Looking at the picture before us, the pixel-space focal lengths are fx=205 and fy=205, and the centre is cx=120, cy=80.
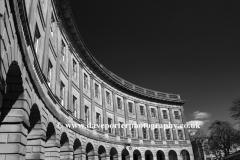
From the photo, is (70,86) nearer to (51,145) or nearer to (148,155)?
(51,145)

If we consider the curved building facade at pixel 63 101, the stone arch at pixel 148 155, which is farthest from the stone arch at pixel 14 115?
the stone arch at pixel 148 155

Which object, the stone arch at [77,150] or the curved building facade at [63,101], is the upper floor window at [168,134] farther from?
the stone arch at [77,150]

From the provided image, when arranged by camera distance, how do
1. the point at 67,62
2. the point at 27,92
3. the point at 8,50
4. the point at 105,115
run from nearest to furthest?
the point at 8,50 < the point at 27,92 < the point at 67,62 < the point at 105,115

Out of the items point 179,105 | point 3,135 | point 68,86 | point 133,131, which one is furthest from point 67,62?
point 179,105

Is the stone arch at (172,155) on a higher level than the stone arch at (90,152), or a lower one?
lower

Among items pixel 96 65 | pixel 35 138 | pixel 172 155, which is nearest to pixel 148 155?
pixel 172 155

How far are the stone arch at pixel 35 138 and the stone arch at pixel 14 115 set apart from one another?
7.02ft

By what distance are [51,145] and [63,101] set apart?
4.49 metres

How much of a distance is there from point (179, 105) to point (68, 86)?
2989 centimetres

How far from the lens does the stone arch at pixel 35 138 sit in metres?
9.98

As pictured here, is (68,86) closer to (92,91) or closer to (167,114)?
(92,91)

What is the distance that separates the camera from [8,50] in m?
5.94

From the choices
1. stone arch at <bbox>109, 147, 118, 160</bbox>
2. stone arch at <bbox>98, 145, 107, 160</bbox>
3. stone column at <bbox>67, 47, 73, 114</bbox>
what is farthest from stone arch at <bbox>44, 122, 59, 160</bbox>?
stone arch at <bbox>109, 147, 118, 160</bbox>

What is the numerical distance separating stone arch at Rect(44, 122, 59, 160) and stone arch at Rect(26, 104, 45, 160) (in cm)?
203
